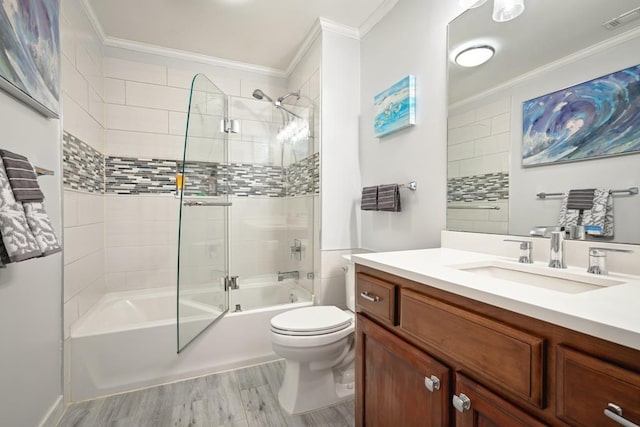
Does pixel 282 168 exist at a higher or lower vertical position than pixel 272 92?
lower

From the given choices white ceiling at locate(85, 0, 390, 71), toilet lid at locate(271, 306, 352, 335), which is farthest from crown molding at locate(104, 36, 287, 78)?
toilet lid at locate(271, 306, 352, 335)

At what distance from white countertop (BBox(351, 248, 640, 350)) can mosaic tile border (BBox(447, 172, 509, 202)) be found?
373 mm

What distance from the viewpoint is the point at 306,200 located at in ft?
8.12

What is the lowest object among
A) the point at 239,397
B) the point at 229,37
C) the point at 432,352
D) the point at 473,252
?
the point at 239,397

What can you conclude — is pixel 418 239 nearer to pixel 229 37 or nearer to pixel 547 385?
pixel 547 385

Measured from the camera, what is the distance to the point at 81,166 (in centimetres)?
192

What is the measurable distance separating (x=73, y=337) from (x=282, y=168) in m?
1.89

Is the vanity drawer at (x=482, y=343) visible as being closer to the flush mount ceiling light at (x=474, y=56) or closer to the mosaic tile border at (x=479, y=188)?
the mosaic tile border at (x=479, y=188)

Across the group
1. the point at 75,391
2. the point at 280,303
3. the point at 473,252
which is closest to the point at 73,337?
the point at 75,391

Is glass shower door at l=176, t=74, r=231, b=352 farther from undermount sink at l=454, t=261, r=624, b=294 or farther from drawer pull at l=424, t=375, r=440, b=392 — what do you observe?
undermount sink at l=454, t=261, r=624, b=294

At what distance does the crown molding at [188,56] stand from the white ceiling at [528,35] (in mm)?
1930

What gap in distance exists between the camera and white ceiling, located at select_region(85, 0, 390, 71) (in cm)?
197

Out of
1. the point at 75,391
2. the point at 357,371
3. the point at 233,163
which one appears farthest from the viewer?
the point at 233,163

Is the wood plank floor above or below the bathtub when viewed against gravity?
below
